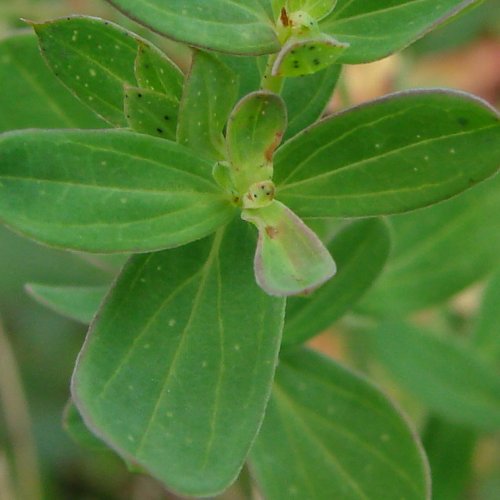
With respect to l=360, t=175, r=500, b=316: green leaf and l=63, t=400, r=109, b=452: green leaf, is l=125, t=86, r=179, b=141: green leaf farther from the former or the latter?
l=360, t=175, r=500, b=316: green leaf

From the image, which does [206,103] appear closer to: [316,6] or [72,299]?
[316,6]

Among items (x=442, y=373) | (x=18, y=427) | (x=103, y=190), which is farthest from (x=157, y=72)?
(x=18, y=427)

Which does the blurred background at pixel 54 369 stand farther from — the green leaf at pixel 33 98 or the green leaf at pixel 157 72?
the green leaf at pixel 157 72

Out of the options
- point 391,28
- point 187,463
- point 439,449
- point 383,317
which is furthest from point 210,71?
point 439,449

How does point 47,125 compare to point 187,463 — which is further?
Result: point 47,125

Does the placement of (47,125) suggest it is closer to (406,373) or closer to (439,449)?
(406,373)

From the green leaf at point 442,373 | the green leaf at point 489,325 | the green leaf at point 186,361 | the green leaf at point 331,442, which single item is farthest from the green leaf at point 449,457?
the green leaf at point 186,361
